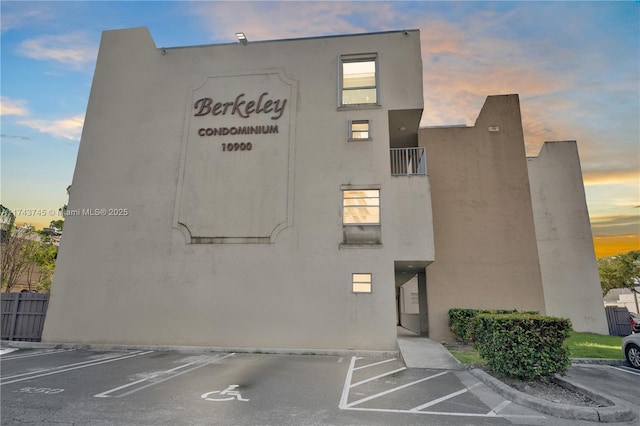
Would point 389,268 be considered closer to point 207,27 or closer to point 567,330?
point 567,330

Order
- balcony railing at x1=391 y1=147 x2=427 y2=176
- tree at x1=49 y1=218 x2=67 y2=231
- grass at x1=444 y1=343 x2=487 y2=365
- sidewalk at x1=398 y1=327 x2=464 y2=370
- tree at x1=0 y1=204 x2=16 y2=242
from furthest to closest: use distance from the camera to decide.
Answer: tree at x1=49 y1=218 x2=67 y2=231 < tree at x1=0 y1=204 x2=16 y2=242 < balcony railing at x1=391 y1=147 x2=427 y2=176 < grass at x1=444 y1=343 x2=487 y2=365 < sidewalk at x1=398 y1=327 x2=464 y2=370

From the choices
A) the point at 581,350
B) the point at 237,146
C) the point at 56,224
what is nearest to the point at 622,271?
the point at 581,350

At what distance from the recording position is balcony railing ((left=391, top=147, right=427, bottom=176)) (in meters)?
14.6

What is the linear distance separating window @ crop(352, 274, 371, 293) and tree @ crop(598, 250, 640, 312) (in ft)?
109

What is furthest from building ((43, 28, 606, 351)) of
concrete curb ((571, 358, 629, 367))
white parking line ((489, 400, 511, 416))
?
white parking line ((489, 400, 511, 416))

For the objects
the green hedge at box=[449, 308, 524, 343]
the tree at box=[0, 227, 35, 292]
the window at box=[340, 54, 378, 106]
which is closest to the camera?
the green hedge at box=[449, 308, 524, 343]

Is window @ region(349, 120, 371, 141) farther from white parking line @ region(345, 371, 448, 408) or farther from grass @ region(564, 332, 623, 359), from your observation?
grass @ region(564, 332, 623, 359)

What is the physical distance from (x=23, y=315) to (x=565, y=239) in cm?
2630

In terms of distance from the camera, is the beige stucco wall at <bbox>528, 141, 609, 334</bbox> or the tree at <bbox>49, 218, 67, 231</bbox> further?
the tree at <bbox>49, 218, 67, 231</bbox>

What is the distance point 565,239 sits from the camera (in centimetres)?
1756

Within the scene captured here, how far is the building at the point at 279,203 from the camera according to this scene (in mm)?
12430

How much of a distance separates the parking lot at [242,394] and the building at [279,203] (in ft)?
8.36

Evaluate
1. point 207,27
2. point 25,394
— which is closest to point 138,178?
point 207,27

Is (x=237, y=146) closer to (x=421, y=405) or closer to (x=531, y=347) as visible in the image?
(x=421, y=405)
